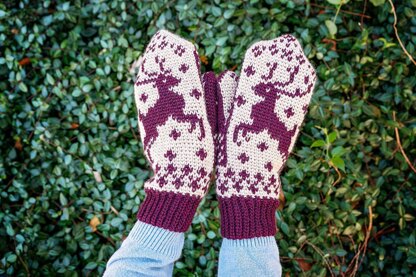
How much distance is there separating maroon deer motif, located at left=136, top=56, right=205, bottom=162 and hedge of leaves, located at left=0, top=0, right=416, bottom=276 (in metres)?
0.18

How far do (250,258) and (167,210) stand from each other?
0.77 feet

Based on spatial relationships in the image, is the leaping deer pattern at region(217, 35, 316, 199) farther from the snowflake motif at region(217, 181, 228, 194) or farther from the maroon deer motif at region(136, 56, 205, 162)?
the maroon deer motif at region(136, 56, 205, 162)

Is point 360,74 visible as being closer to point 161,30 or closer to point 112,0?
point 161,30

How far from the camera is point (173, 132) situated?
1229mm

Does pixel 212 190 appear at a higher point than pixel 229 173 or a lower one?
lower

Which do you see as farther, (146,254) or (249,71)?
(249,71)

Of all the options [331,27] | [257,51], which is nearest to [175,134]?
[257,51]

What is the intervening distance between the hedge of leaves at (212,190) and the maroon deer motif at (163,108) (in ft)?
0.59

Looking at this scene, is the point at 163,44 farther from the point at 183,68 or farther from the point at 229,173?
the point at 229,173

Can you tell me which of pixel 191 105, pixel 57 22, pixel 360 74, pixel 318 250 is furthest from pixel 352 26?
pixel 57 22

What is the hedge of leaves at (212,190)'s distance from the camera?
1400mm

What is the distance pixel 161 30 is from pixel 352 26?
23.8 inches

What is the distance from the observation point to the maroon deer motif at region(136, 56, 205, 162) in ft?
4.07

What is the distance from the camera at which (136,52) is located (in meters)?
1.46
